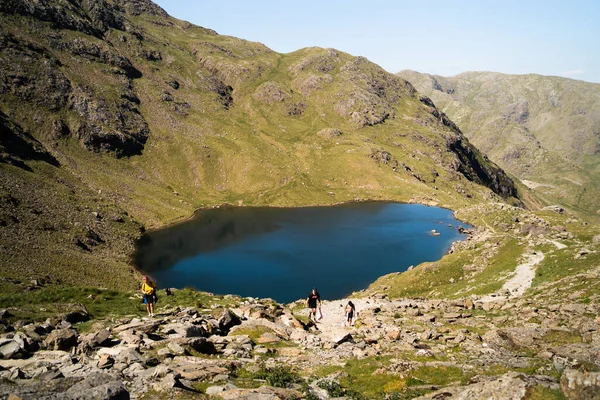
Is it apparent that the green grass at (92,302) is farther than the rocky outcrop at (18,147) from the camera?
No

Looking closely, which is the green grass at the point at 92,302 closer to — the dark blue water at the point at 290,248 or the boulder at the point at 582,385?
the boulder at the point at 582,385

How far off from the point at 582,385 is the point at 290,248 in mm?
117450

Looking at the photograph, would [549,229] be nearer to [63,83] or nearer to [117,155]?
[117,155]

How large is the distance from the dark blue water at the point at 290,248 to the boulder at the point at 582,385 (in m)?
74.6

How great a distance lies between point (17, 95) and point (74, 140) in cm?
2819

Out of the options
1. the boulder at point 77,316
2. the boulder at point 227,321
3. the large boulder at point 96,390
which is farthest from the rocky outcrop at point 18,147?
the large boulder at point 96,390

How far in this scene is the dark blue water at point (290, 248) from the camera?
99125 millimetres

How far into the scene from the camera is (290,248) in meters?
131

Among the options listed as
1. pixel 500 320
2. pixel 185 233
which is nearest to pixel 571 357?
pixel 500 320

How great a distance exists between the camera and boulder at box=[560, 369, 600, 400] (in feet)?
48.6

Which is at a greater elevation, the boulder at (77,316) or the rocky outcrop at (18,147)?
the rocky outcrop at (18,147)

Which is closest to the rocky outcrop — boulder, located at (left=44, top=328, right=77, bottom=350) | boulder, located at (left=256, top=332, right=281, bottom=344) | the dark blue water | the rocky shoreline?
the dark blue water

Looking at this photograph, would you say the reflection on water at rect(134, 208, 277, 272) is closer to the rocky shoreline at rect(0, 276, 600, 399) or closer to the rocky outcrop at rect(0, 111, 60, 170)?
the rocky outcrop at rect(0, 111, 60, 170)

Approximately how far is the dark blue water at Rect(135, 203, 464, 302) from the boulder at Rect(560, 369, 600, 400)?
74603 millimetres
